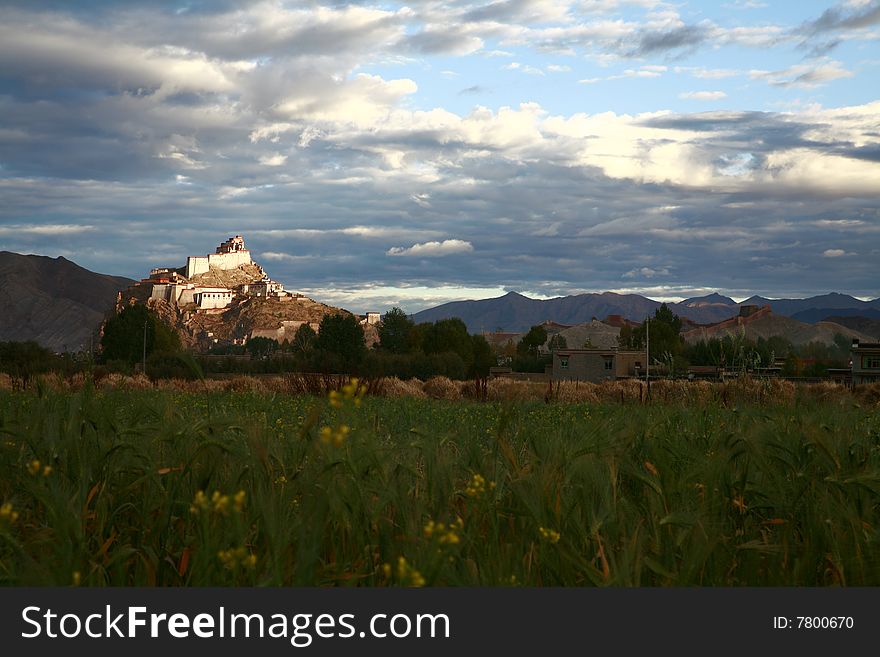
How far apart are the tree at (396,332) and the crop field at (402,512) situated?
334 ft

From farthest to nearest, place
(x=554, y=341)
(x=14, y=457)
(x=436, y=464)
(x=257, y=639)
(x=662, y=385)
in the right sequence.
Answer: (x=554, y=341) → (x=662, y=385) → (x=14, y=457) → (x=436, y=464) → (x=257, y=639)

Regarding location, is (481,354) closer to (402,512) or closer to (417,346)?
(417,346)

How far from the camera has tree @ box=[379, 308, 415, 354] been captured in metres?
107

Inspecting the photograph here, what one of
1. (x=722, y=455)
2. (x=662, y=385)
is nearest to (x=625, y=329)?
(x=662, y=385)

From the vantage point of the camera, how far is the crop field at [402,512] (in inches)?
76.5

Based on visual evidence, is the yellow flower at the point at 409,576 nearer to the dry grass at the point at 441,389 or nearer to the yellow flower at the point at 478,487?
the yellow flower at the point at 478,487

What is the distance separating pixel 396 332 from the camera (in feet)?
357

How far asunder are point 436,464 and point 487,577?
29.9 inches

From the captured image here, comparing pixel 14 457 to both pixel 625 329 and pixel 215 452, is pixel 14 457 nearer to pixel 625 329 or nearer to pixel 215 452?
pixel 215 452

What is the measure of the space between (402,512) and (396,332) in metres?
107

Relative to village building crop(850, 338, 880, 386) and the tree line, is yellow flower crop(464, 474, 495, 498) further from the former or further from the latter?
village building crop(850, 338, 880, 386)

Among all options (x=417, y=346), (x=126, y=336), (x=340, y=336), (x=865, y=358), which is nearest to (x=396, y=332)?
(x=417, y=346)

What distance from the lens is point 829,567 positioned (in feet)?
8.25

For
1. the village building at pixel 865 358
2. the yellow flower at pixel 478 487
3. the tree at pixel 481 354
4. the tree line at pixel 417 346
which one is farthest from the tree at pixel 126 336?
the yellow flower at pixel 478 487
